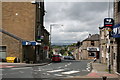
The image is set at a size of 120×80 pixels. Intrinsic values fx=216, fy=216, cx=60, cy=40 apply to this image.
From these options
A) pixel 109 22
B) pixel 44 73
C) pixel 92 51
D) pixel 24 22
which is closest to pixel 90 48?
pixel 92 51

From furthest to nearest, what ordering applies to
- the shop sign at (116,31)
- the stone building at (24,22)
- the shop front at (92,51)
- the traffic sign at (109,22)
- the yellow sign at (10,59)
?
the shop front at (92,51), the stone building at (24,22), the yellow sign at (10,59), the traffic sign at (109,22), the shop sign at (116,31)

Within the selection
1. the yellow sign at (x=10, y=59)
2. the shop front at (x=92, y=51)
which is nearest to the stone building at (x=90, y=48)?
the shop front at (x=92, y=51)

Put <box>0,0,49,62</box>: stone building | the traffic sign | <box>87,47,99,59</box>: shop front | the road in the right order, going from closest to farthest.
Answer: the road, the traffic sign, <box>0,0,49,62</box>: stone building, <box>87,47,99,59</box>: shop front

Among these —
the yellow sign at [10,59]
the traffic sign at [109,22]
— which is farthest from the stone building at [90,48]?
the traffic sign at [109,22]

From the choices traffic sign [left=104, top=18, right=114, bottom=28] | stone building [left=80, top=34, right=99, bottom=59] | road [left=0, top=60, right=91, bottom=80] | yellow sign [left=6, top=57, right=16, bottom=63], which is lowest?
road [left=0, top=60, right=91, bottom=80]

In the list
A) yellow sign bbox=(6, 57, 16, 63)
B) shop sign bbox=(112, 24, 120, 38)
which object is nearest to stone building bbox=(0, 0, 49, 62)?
yellow sign bbox=(6, 57, 16, 63)

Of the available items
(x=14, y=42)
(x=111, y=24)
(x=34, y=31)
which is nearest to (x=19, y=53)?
(x=14, y=42)

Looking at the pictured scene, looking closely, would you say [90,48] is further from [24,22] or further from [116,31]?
[116,31]

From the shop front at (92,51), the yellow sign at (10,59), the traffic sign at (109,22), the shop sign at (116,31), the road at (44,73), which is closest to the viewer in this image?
the shop sign at (116,31)

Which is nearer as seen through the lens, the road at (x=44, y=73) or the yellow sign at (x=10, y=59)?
the road at (x=44, y=73)

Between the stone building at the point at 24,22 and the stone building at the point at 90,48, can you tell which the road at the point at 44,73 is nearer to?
the stone building at the point at 24,22

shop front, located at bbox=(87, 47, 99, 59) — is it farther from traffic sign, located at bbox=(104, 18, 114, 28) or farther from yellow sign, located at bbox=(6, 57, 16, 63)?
traffic sign, located at bbox=(104, 18, 114, 28)

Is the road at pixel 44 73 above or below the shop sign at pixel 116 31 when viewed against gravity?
below

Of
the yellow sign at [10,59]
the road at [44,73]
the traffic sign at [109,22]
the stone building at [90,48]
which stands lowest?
the road at [44,73]
